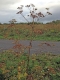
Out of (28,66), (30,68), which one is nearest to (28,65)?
(28,66)

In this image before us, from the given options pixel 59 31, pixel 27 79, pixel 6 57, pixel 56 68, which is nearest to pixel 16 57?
pixel 6 57

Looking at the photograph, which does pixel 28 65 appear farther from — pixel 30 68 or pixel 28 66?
pixel 30 68

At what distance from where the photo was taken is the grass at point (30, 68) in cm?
627

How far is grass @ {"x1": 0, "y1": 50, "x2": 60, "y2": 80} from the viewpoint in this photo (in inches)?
247

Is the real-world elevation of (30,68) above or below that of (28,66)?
below

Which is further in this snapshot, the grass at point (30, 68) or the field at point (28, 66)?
the grass at point (30, 68)

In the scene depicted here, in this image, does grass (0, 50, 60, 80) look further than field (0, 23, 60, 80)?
Yes

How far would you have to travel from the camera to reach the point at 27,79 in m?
5.73

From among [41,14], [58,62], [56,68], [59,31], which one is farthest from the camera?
[59,31]

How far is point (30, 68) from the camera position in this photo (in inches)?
282

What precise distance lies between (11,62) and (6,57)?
0.71m

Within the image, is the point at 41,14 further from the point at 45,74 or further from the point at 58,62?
the point at 58,62

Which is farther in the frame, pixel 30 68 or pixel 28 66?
pixel 30 68

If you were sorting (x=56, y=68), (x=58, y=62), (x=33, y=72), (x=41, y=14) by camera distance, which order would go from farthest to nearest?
(x=58, y=62) < (x=56, y=68) < (x=33, y=72) < (x=41, y=14)
